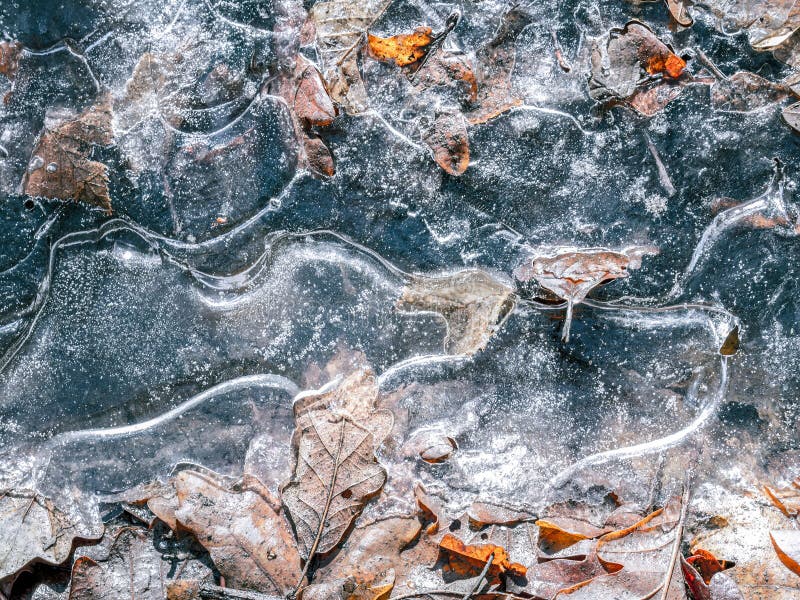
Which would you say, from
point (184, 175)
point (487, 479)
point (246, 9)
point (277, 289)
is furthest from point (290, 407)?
point (246, 9)

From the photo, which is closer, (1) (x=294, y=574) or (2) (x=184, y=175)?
(1) (x=294, y=574)

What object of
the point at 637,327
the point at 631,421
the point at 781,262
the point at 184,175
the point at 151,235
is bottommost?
the point at 631,421

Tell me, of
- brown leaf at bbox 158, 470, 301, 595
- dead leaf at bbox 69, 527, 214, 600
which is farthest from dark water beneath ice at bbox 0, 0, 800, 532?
dead leaf at bbox 69, 527, 214, 600

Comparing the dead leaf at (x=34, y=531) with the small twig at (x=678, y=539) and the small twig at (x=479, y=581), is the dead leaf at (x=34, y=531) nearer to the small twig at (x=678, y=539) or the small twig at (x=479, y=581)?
the small twig at (x=479, y=581)

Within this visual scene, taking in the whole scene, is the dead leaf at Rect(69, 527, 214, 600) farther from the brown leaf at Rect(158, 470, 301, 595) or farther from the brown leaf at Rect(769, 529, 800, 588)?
the brown leaf at Rect(769, 529, 800, 588)

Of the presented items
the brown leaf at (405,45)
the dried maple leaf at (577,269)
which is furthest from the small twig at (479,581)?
the brown leaf at (405,45)

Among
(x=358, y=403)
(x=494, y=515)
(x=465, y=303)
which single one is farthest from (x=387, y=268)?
(x=494, y=515)

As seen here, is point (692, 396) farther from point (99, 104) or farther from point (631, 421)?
point (99, 104)
